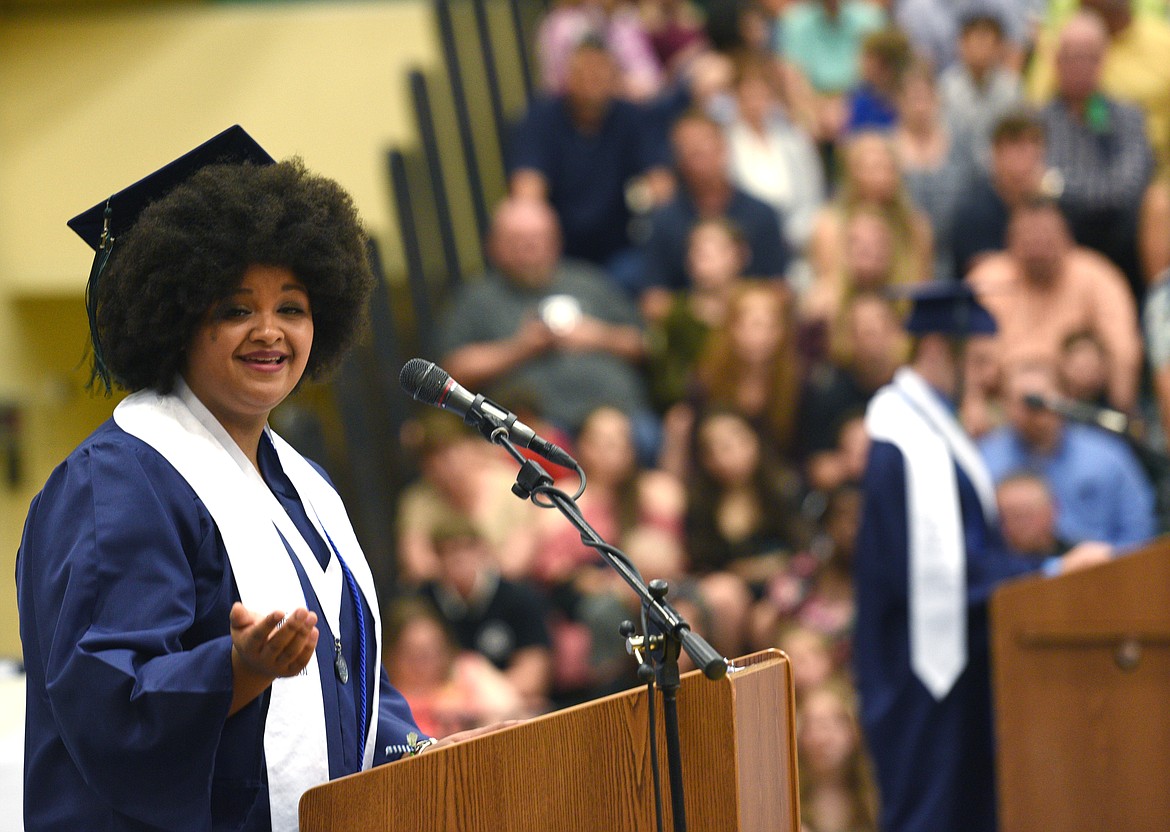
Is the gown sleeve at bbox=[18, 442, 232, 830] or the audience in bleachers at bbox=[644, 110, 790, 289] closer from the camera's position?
the gown sleeve at bbox=[18, 442, 232, 830]

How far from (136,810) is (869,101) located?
5.90m

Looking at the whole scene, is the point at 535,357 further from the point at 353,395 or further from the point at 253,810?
the point at 253,810

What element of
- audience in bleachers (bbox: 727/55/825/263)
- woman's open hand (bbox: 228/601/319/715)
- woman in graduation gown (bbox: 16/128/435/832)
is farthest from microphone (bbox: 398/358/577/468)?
audience in bleachers (bbox: 727/55/825/263)

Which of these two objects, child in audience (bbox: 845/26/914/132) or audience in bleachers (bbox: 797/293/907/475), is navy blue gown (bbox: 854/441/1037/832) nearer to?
audience in bleachers (bbox: 797/293/907/475)

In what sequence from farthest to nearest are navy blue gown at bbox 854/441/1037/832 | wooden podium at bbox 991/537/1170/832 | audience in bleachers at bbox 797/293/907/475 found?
1. audience in bleachers at bbox 797/293/907/475
2. navy blue gown at bbox 854/441/1037/832
3. wooden podium at bbox 991/537/1170/832

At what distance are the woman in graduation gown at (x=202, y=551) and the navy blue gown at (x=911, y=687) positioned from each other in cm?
272

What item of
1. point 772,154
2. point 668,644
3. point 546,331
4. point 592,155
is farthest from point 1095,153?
point 668,644

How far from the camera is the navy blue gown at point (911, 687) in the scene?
480 centimetres

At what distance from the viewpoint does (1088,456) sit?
571cm

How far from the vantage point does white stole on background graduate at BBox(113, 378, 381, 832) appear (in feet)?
7.11

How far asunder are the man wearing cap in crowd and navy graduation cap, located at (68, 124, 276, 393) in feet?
9.93

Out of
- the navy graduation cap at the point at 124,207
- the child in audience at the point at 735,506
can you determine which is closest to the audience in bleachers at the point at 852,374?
the child in audience at the point at 735,506

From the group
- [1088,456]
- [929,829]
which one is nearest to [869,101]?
[1088,456]

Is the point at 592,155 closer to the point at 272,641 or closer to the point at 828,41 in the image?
the point at 828,41
